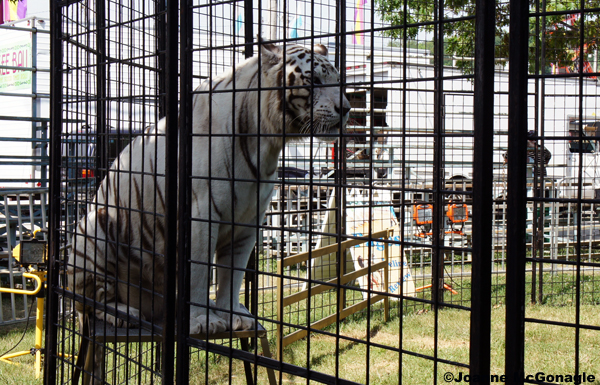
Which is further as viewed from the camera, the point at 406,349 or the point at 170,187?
the point at 406,349

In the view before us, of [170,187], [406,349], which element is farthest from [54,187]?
[406,349]

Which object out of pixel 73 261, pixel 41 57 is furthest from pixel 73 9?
pixel 41 57

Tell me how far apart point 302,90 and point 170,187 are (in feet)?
3.61

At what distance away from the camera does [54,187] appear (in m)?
3.52

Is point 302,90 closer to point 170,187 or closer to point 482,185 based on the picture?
point 170,187

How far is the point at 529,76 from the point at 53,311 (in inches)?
134

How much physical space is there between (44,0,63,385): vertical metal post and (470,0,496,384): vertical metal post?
294cm

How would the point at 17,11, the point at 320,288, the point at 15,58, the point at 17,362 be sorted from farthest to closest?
the point at 17,11 < the point at 15,58 < the point at 320,288 < the point at 17,362

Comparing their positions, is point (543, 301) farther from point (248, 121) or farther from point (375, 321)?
point (248, 121)

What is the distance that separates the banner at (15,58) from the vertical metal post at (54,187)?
298 inches

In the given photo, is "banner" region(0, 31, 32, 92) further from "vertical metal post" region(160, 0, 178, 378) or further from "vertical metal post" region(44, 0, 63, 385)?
"vertical metal post" region(160, 0, 178, 378)

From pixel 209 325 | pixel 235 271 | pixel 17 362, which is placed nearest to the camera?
pixel 209 325

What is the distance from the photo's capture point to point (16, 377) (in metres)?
4.52

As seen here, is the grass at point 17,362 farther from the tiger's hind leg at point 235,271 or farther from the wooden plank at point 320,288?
the wooden plank at point 320,288
